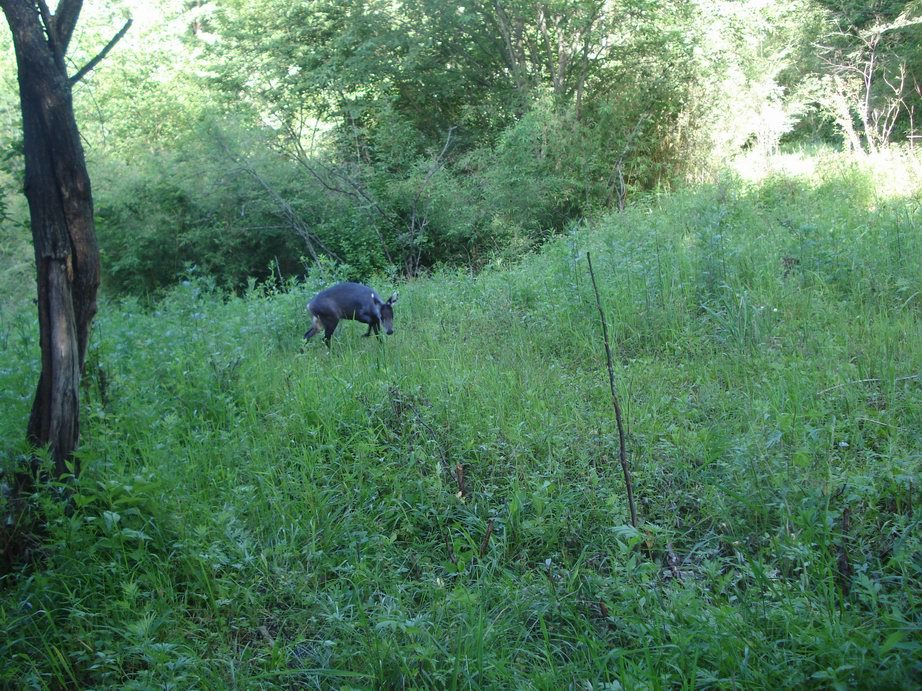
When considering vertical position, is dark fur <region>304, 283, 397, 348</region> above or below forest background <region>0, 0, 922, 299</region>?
below

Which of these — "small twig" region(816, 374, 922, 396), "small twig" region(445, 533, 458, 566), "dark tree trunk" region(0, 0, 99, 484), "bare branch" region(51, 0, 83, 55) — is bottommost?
"small twig" region(445, 533, 458, 566)

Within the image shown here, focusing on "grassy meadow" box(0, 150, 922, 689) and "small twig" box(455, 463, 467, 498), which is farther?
"small twig" box(455, 463, 467, 498)

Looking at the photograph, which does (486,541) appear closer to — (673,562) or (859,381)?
(673,562)

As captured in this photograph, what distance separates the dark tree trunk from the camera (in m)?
4.32

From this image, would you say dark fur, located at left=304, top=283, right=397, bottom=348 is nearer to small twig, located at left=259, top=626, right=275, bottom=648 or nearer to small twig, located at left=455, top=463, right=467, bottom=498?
small twig, located at left=455, top=463, right=467, bottom=498

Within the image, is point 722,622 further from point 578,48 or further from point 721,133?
point 578,48

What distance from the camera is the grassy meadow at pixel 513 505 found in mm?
2998

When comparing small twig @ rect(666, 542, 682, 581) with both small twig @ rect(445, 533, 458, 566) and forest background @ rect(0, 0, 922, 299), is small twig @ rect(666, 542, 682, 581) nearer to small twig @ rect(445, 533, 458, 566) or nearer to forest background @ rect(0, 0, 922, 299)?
small twig @ rect(445, 533, 458, 566)

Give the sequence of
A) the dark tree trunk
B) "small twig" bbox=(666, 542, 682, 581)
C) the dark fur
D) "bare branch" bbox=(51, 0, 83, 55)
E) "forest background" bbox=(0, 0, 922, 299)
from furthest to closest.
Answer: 1. "forest background" bbox=(0, 0, 922, 299)
2. the dark fur
3. "bare branch" bbox=(51, 0, 83, 55)
4. the dark tree trunk
5. "small twig" bbox=(666, 542, 682, 581)

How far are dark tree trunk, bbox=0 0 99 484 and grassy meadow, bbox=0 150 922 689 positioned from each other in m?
0.32

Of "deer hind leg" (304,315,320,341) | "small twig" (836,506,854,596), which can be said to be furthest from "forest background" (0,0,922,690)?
"deer hind leg" (304,315,320,341)

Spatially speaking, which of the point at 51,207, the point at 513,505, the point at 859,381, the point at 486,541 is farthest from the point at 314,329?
the point at 859,381

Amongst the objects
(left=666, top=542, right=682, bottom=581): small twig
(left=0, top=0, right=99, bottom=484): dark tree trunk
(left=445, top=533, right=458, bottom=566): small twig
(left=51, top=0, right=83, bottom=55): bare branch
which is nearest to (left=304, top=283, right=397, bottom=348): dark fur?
(left=0, top=0, right=99, bottom=484): dark tree trunk

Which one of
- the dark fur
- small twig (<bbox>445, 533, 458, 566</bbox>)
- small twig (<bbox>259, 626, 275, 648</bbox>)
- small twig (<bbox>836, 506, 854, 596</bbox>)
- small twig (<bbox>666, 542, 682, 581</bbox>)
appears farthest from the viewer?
the dark fur
